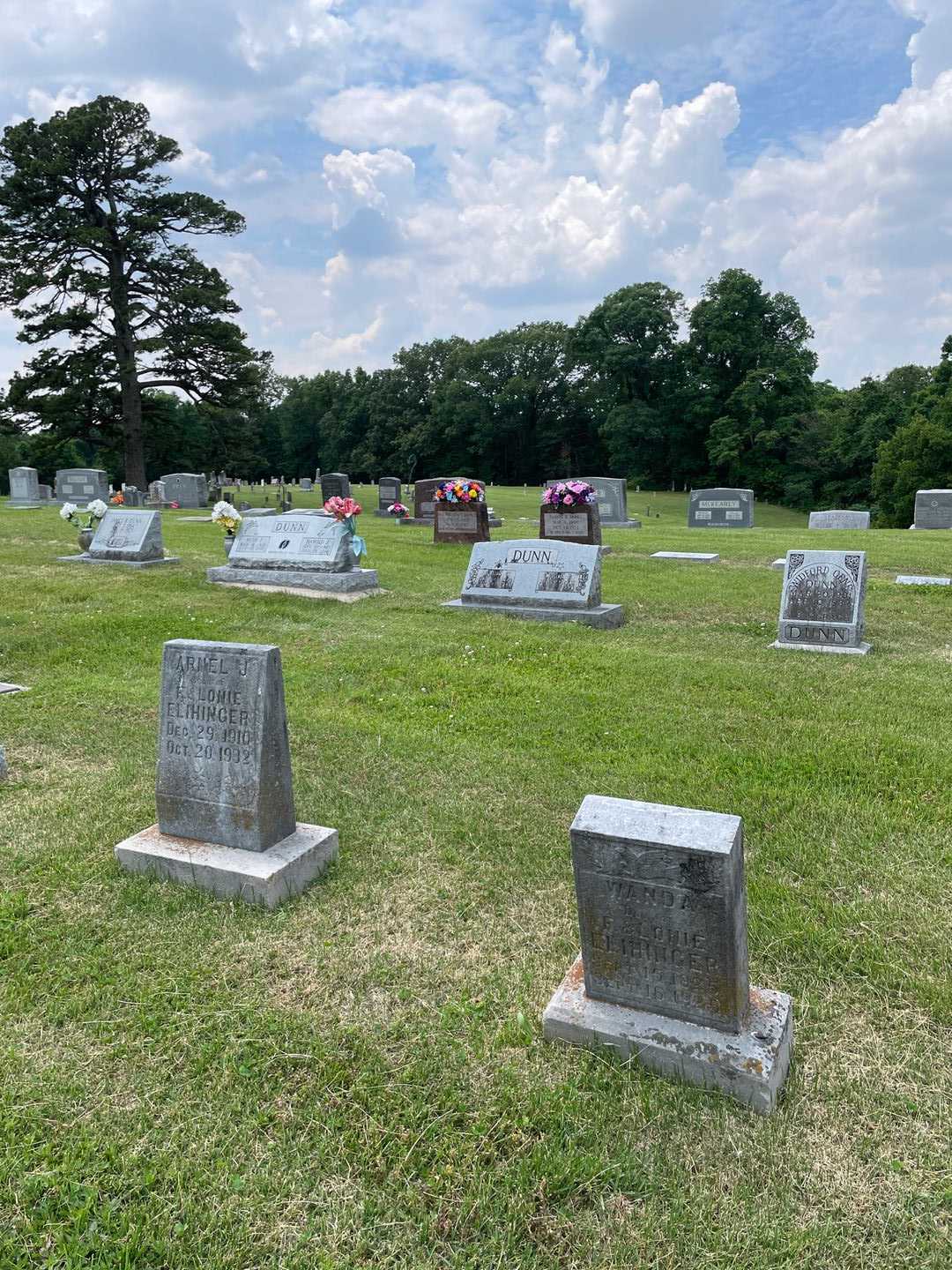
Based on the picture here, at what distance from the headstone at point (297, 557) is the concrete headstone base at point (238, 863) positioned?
7117 millimetres

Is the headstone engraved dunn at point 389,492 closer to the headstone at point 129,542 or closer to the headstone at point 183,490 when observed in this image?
the headstone at point 183,490

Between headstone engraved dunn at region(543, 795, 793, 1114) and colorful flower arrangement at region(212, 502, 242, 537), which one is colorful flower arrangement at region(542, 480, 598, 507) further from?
headstone engraved dunn at region(543, 795, 793, 1114)

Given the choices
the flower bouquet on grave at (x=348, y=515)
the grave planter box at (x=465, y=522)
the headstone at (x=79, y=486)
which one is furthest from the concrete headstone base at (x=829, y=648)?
the headstone at (x=79, y=486)

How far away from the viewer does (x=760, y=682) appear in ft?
21.5

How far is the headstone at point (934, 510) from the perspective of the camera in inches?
838

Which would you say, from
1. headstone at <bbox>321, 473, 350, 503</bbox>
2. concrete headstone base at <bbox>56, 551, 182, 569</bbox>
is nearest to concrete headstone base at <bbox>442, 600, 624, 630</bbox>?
concrete headstone base at <bbox>56, 551, 182, 569</bbox>

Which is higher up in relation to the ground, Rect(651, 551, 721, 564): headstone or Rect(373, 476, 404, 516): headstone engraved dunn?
Rect(373, 476, 404, 516): headstone engraved dunn

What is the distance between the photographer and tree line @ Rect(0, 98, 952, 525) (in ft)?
92.8

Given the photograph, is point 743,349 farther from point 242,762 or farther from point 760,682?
point 242,762

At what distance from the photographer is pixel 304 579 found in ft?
35.9

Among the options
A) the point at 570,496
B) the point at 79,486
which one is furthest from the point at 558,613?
the point at 79,486

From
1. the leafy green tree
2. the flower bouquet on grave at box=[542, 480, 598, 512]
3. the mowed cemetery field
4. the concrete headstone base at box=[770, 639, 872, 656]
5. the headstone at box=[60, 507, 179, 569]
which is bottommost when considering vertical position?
the mowed cemetery field

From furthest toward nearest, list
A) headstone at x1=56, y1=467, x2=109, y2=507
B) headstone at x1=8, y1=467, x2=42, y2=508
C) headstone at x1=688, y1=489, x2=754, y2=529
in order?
headstone at x1=56, y1=467, x2=109, y2=507, headstone at x1=8, y1=467, x2=42, y2=508, headstone at x1=688, y1=489, x2=754, y2=529

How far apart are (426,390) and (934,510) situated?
45141 millimetres
